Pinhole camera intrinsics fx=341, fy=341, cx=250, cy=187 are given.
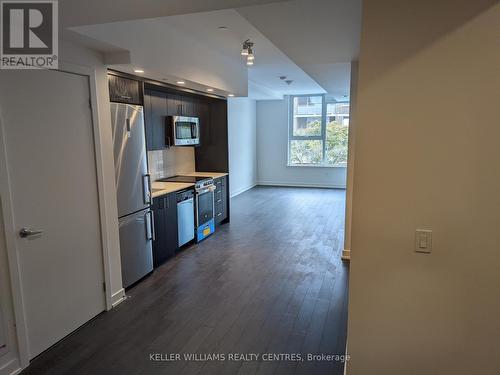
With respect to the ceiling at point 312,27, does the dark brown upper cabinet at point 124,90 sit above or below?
below

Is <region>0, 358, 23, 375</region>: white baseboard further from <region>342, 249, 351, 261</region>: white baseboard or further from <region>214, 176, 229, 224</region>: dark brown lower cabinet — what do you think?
<region>214, 176, 229, 224</region>: dark brown lower cabinet

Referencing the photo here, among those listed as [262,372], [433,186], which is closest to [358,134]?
[433,186]

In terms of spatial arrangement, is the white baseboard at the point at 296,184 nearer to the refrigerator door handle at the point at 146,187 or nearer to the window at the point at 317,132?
the window at the point at 317,132

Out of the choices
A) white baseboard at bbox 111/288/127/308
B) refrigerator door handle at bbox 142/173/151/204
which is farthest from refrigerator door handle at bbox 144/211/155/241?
white baseboard at bbox 111/288/127/308

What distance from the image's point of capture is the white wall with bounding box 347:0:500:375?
1.58m

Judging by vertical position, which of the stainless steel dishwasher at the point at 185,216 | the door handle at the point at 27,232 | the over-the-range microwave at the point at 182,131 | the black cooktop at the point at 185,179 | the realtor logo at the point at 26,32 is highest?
the realtor logo at the point at 26,32

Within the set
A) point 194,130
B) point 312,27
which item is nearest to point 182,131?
point 194,130

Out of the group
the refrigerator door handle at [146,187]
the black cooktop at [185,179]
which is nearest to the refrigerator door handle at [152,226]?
the refrigerator door handle at [146,187]

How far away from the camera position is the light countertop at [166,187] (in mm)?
4155

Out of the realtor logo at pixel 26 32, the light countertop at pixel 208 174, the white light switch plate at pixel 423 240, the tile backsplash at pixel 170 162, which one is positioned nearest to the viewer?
the white light switch plate at pixel 423 240

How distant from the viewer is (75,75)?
2732 mm

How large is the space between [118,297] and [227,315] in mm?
1104

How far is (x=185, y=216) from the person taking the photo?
4707 millimetres

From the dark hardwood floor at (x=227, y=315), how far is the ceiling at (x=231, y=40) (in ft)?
7.41
